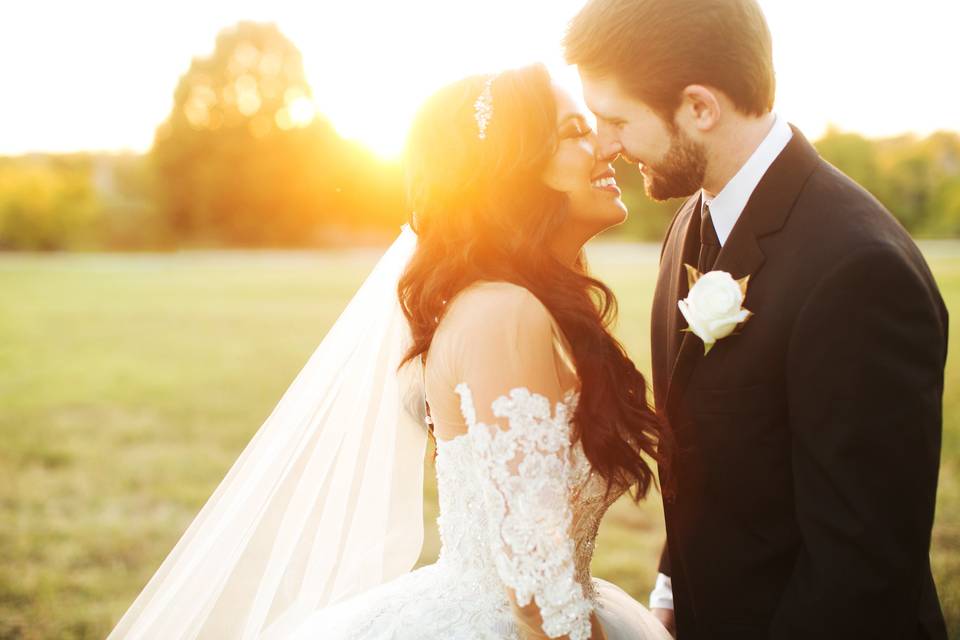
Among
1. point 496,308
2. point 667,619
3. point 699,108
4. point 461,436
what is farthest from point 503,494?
point 699,108

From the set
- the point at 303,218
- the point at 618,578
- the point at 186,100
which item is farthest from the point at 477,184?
the point at 186,100

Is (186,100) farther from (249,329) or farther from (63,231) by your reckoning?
(249,329)

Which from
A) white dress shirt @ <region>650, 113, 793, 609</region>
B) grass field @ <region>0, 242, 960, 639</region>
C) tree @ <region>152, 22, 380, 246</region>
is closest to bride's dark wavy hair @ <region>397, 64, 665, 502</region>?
white dress shirt @ <region>650, 113, 793, 609</region>

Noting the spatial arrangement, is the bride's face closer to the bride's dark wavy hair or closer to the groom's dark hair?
the bride's dark wavy hair

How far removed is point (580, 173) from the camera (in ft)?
8.23

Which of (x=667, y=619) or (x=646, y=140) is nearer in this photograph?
(x=646, y=140)

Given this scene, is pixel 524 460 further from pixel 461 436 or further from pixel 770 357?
pixel 770 357

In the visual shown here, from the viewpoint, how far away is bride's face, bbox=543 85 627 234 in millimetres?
2477

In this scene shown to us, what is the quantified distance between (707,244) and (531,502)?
1038 mm

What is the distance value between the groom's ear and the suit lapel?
0.24 meters

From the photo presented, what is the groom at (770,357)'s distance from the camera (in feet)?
6.34

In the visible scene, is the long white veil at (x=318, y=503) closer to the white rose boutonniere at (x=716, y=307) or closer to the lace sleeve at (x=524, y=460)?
the lace sleeve at (x=524, y=460)

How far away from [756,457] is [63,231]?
4900cm

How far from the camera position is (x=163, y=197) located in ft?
154
